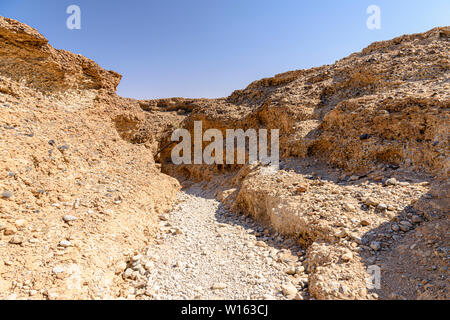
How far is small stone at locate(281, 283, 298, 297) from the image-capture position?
2670 mm

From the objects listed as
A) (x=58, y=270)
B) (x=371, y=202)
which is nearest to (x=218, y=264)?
(x=58, y=270)

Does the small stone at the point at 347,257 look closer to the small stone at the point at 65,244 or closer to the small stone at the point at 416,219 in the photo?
the small stone at the point at 416,219

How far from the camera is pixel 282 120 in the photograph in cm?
795

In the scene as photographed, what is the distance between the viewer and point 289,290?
8.85 ft

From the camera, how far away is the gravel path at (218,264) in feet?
9.11

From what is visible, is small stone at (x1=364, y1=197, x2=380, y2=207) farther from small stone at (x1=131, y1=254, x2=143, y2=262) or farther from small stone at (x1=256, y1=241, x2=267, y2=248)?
small stone at (x1=131, y1=254, x2=143, y2=262)

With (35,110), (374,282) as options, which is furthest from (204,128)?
(374,282)

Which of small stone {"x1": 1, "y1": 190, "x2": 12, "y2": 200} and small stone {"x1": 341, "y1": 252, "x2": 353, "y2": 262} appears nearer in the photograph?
small stone {"x1": 341, "y1": 252, "x2": 353, "y2": 262}

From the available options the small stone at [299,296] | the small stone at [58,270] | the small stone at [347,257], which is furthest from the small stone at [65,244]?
the small stone at [347,257]

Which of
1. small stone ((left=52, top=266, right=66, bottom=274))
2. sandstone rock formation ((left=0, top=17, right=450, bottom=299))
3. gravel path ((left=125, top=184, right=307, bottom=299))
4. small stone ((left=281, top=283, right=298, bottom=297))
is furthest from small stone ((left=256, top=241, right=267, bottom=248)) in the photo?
small stone ((left=52, top=266, right=66, bottom=274))

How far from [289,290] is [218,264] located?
1174 millimetres

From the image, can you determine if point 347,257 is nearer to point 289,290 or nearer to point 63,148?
point 289,290
